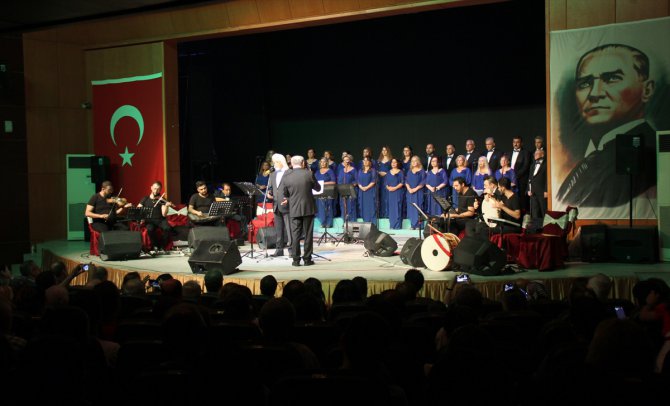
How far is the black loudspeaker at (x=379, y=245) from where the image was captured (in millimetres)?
10586

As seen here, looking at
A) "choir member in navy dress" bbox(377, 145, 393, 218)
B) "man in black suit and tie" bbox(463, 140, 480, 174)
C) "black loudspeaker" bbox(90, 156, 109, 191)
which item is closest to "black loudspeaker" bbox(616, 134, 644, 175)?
"man in black suit and tie" bbox(463, 140, 480, 174)

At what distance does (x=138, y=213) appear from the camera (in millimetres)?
10836

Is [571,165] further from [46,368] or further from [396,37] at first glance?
[46,368]

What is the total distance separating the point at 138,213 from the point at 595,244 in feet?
22.3

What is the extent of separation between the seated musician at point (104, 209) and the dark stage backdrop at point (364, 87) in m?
3.94

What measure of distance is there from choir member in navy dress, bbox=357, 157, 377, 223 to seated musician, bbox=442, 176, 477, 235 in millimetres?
4493

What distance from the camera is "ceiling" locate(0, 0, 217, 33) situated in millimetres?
3980

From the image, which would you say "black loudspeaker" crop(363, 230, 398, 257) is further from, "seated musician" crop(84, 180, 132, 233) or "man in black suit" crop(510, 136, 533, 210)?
"seated musician" crop(84, 180, 132, 233)

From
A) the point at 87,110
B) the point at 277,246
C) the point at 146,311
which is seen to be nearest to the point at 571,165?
the point at 277,246

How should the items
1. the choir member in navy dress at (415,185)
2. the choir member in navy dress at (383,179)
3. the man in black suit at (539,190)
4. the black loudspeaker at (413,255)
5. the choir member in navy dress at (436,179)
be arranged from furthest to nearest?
the choir member in navy dress at (383,179) → the choir member in navy dress at (415,185) → the choir member in navy dress at (436,179) → the man in black suit at (539,190) → the black loudspeaker at (413,255)

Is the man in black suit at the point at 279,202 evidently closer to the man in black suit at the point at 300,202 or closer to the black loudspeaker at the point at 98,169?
the man in black suit at the point at 300,202

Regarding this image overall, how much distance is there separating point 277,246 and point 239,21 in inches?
194

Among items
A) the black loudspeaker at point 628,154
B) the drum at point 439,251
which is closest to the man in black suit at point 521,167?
the black loudspeaker at point 628,154

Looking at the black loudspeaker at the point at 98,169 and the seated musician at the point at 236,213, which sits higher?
the black loudspeaker at the point at 98,169
